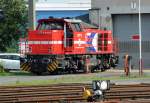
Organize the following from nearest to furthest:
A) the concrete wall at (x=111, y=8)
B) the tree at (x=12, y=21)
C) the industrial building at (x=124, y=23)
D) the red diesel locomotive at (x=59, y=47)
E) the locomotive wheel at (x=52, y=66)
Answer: the locomotive wheel at (x=52, y=66) < the red diesel locomotive at (x=59, y=47) < the tree at (x=12, y=21) < the concrete wall at (x=111, y=8) < the industrial building at (x=124, y=23)

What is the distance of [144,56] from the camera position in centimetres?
5291

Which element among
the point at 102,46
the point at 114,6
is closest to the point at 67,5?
the point at 114,6

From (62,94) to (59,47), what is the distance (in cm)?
1949

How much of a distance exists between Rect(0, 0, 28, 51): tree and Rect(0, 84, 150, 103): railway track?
27772mm

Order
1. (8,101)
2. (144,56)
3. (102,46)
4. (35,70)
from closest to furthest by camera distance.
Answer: (8,101), (35,70), (102,46), (144,56)

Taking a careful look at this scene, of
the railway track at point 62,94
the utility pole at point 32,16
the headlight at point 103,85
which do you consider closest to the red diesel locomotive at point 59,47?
the utility pole at point 32,16

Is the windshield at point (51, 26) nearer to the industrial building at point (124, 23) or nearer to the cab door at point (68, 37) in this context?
the cab door at point (68, 37)

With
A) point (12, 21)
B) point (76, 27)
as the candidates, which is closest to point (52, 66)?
point (76, 27)

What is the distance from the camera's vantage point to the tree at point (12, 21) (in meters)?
49.3

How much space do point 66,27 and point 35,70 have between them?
348 cm

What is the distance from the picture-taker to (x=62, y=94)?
65.0ft

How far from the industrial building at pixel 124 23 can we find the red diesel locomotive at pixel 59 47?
12161 millimetres

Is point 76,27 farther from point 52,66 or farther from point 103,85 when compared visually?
point 103,85

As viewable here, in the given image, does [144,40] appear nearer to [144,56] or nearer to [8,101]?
[144,56]
